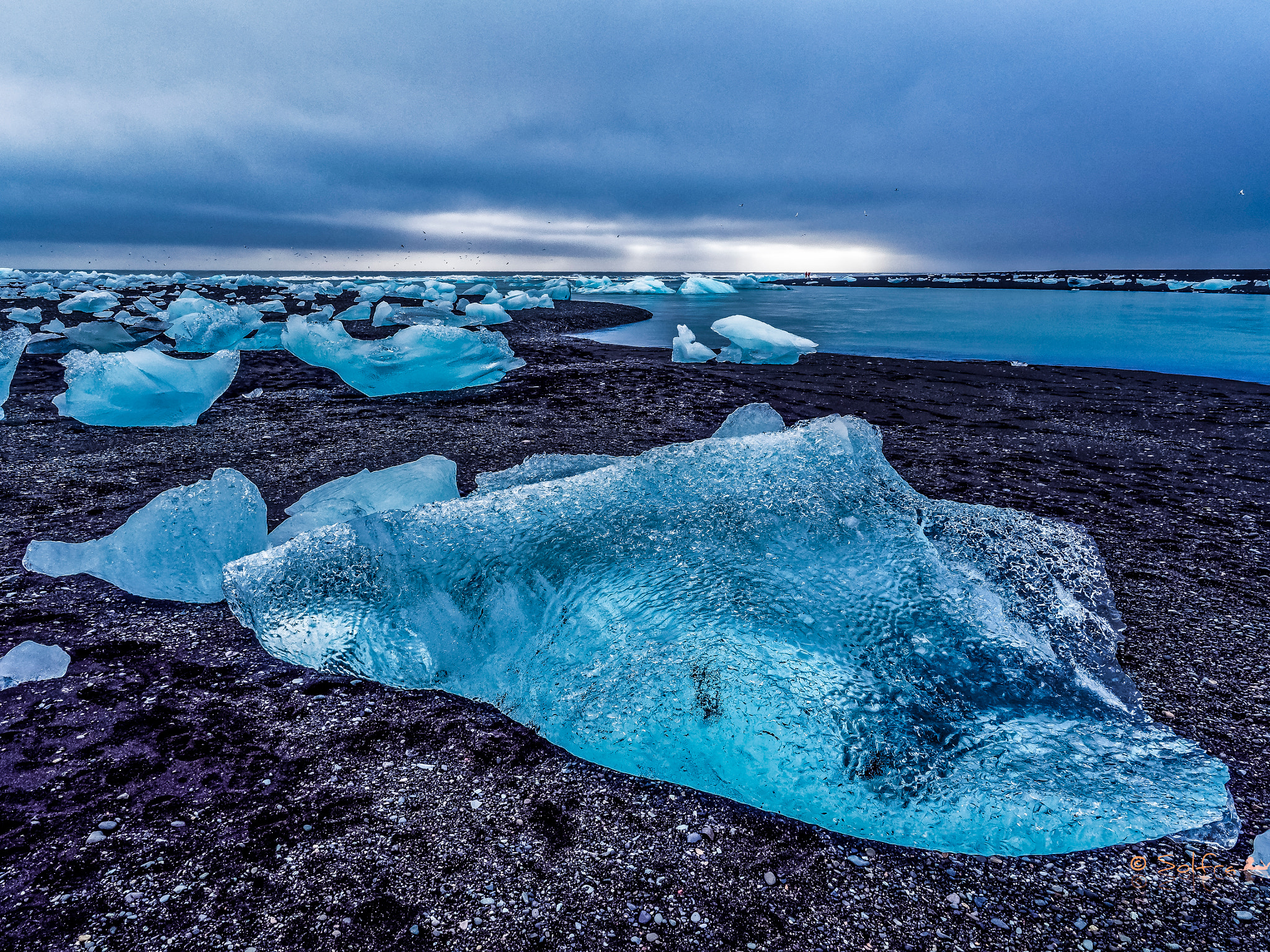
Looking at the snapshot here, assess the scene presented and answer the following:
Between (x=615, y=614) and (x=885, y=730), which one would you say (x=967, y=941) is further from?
(x=615, y=614)

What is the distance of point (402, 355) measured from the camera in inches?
224

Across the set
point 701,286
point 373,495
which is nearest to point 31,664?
point 373,495

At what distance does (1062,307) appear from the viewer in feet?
73.7

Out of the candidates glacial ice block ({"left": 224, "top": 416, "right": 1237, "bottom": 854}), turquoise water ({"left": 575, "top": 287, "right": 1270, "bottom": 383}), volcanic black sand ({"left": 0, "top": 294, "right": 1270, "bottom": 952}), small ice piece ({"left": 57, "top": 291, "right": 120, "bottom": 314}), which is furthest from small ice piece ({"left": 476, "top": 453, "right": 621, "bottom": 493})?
small ice piece ({"left": 57, "top": 291, "right": 120, "bottom": 314})

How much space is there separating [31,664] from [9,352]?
14.1ft

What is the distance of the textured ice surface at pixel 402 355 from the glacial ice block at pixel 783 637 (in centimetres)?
412

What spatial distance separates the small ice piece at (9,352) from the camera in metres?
4.52

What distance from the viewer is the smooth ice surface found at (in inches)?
82.5

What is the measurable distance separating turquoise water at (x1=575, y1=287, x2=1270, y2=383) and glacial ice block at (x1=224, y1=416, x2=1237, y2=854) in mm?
8656

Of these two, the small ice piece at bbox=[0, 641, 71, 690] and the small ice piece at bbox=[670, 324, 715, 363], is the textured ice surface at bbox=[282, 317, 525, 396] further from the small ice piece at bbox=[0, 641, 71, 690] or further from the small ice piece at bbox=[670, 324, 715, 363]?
the small ice piece at bbox=[0, 641, 71, 690]

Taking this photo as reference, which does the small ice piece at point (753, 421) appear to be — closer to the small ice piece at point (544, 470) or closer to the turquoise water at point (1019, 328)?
the small ice piece at point (544, 470)

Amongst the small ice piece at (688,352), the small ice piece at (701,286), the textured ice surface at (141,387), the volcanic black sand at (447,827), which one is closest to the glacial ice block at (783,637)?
the volcanic black sand at (447,827)

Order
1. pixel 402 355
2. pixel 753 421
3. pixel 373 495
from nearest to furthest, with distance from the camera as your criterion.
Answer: pixel 373 495, pixel 753 421, pixel 402 355

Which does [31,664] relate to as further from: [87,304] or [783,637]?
[87,304]
